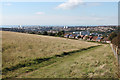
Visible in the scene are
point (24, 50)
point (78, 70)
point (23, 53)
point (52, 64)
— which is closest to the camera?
point (78, 70)

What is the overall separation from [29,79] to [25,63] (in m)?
4.80

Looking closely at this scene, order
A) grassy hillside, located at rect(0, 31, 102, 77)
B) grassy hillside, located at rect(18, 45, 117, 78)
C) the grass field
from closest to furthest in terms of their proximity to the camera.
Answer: grassy hillside, located at rect(18, 45, 117, 78) < the grass field < grassy hillside, located at rect(0, 31, 102, 77)

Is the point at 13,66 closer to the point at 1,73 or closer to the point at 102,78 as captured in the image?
the point at 1,73

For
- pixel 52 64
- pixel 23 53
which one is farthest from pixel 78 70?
pixel 23 53

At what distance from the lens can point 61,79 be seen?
8.08 metres

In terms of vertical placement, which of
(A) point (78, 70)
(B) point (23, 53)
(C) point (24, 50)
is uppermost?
(C) point (24, 50)

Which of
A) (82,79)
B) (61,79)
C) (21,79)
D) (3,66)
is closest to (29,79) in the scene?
(21,79)

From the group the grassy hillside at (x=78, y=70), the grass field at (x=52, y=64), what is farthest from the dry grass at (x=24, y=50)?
the grassy hillside at (x=78, y=70)

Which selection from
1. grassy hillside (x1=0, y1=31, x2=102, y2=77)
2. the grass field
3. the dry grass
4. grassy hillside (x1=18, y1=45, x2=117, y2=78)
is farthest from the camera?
the dry grass

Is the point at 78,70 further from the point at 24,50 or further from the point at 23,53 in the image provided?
the point at 24,50

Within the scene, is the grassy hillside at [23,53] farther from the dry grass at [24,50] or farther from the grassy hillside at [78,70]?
the grassy hillside at [78,70]

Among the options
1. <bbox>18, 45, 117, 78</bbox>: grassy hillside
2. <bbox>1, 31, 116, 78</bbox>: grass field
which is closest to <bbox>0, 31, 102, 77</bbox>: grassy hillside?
<bbox>1, 31, 116, 78</bbox>: grass field

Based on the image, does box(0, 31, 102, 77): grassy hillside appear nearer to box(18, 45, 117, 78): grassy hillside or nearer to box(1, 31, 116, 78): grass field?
box(1, 31, 116, 78): grass field

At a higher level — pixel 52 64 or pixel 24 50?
pixel 24 50
